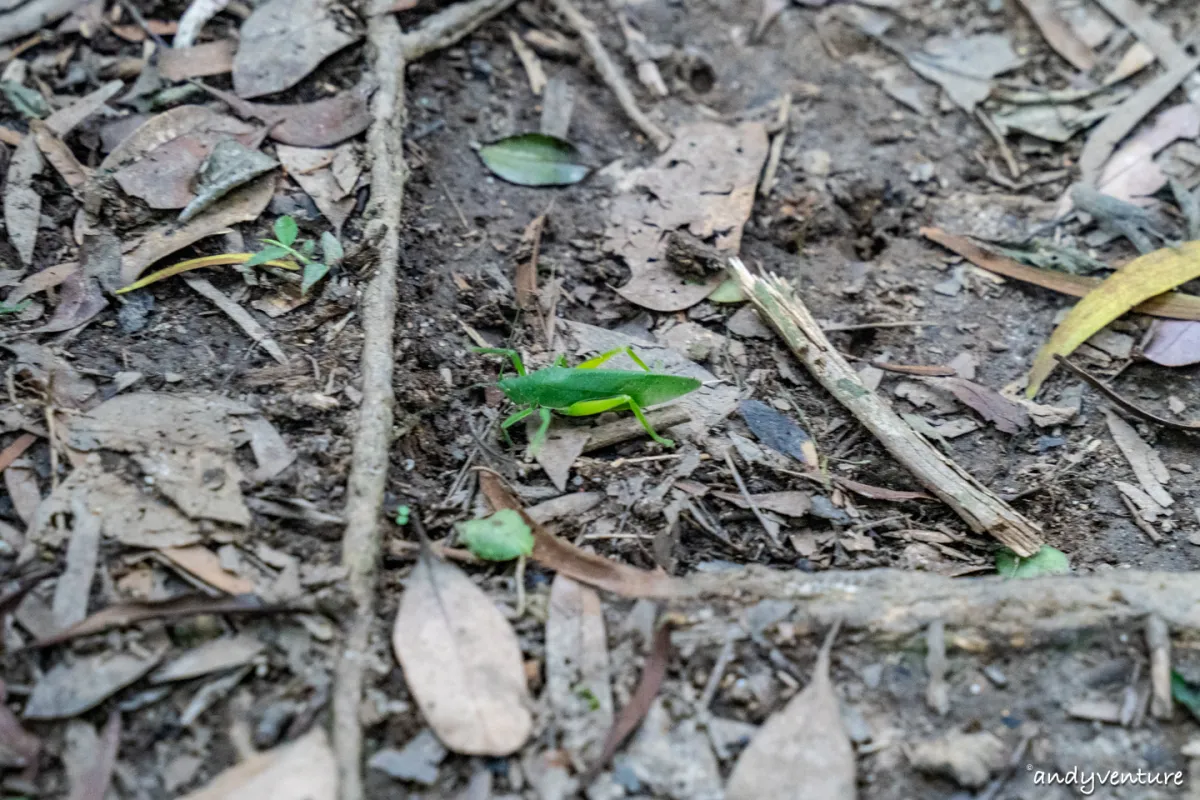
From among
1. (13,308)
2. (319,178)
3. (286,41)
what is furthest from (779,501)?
(286,41)

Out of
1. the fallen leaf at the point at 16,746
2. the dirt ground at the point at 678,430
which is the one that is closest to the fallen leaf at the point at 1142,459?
the dirt ground at the point at 678,430

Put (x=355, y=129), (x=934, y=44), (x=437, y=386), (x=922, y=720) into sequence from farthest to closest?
(x=934, y=44) → (x=355, y=129) → (x=437, y=386) → (x=922, y=720)

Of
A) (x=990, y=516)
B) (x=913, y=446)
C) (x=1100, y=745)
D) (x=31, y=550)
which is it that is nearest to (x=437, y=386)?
(x=31, y=550)

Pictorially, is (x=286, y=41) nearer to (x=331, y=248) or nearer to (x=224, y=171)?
(x=224, y=171)

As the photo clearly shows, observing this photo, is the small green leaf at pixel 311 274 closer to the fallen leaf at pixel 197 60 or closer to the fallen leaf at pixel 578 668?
the fallen leaf at pixel 197 60

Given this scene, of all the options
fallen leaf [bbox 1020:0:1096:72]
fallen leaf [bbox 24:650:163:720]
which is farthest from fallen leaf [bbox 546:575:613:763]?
fallen leaf [bbox 1020:0:1096:72]

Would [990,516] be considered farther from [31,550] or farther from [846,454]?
[31,550]
